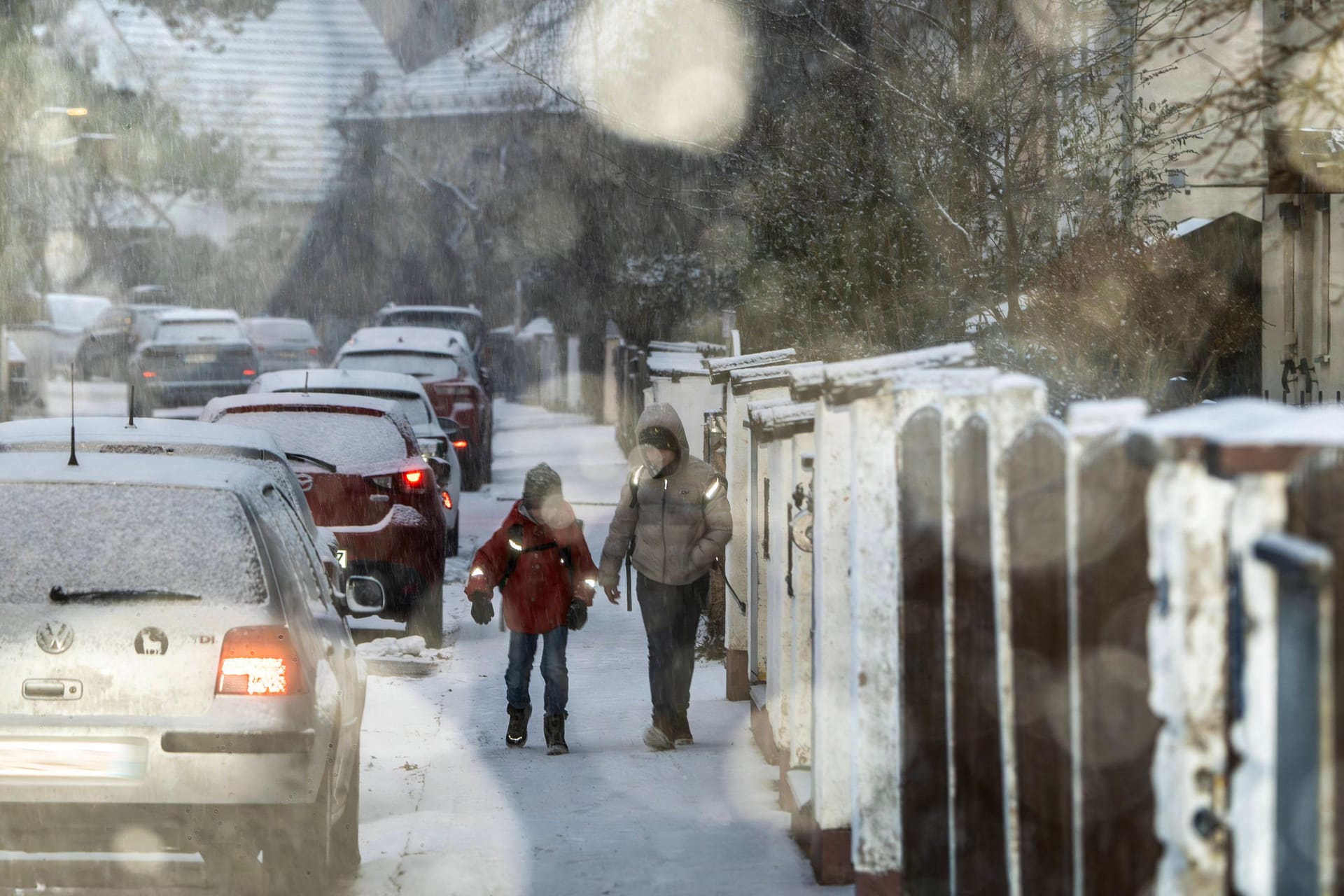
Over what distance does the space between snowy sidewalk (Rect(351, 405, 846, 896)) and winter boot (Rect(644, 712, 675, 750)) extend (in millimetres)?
79

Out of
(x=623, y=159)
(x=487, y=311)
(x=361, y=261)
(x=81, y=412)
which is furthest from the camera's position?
(x=361, y=261)

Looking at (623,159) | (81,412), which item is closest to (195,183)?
(81,412)

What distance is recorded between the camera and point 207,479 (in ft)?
16.6

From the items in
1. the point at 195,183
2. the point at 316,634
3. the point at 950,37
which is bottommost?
the point at 316,634

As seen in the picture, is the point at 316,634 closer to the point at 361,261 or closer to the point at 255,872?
the point at 255,872

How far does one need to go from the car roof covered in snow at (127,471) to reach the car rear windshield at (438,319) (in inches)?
940

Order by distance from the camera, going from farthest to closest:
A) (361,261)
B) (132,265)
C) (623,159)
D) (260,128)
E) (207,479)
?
1. (132,265)
2. (260,128)
3. (361,261)
4. (623,159)
5. (207,479)

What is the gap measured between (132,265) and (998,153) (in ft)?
178

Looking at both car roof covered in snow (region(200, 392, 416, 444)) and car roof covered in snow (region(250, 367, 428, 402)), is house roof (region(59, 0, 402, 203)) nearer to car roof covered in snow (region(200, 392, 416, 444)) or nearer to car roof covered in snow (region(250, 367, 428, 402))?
car roof covered in snow (region(250, 367, 428, 402))

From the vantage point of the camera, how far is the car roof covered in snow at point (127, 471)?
500cm

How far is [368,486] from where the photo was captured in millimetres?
10273

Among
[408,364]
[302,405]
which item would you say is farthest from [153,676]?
[408,364]

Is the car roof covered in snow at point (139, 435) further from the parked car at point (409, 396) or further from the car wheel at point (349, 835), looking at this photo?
the parked car at point (409, 396)

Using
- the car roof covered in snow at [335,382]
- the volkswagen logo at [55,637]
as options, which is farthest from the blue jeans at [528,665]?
→ the car roof covered in snow at [335,382]
